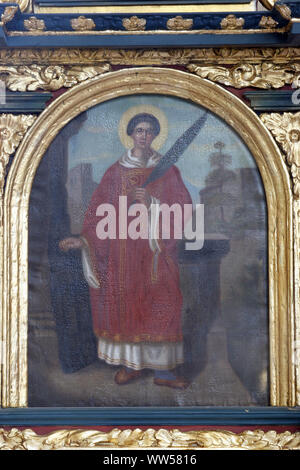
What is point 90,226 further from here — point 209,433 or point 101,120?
point 209,433

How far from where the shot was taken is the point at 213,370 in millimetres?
4113

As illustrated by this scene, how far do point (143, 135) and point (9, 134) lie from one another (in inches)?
Answer: 39.5

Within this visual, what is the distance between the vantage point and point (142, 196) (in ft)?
13.9

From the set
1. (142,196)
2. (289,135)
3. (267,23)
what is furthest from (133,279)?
(267,23)

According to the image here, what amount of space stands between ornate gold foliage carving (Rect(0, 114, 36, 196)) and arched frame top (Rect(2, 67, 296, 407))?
0.19ft

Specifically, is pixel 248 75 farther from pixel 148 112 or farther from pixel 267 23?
pixel 148 112

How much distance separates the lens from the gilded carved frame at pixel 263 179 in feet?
13.3

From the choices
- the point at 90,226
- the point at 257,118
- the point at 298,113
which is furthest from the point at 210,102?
the point at 90,226

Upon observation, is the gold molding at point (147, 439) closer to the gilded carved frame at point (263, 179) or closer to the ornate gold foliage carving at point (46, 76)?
the gilded carved frame at point (263, 179)

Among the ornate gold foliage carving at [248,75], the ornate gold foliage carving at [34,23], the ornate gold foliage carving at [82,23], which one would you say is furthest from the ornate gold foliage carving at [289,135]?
the ornate gold foliage carving at [34,23]

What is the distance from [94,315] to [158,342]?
1.69ft

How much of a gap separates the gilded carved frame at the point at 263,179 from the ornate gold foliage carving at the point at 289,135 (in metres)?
0.01

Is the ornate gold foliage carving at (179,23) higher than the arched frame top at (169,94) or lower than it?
higher

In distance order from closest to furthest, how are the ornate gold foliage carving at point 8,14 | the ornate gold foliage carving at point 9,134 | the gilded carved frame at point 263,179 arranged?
the ornate gold foliage carving at point 8,14 < the gilded carved frame at point 263,179 < the ornate gold foliage carving at point 9,134
